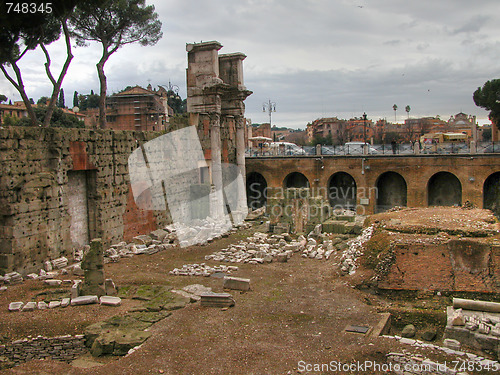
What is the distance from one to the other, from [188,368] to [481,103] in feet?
105

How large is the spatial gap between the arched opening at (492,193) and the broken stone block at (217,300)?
61.8 ft

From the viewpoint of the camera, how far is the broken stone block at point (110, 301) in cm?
1068

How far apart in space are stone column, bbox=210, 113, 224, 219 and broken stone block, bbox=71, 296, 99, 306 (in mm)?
11350

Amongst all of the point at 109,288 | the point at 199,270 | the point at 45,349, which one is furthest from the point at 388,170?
the point at 45,349

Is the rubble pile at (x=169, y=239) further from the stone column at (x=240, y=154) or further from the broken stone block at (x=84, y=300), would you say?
the broken stone block at (x=84, y=300)

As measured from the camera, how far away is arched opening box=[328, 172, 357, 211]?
93.6ft

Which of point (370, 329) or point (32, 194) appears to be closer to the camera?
point (370, 329)

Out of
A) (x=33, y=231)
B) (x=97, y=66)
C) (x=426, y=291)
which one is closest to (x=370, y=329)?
(x=426, y=291)

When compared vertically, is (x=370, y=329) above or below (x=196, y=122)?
below

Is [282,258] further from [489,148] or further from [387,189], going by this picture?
[489,148]

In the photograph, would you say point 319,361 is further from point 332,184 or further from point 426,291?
point 332,184

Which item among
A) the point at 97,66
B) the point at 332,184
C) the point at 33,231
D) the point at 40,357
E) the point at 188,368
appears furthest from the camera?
the point at 332,184

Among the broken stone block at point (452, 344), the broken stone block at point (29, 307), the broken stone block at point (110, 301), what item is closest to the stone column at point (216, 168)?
the broken stone block at point (110, 301)

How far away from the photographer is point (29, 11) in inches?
595
